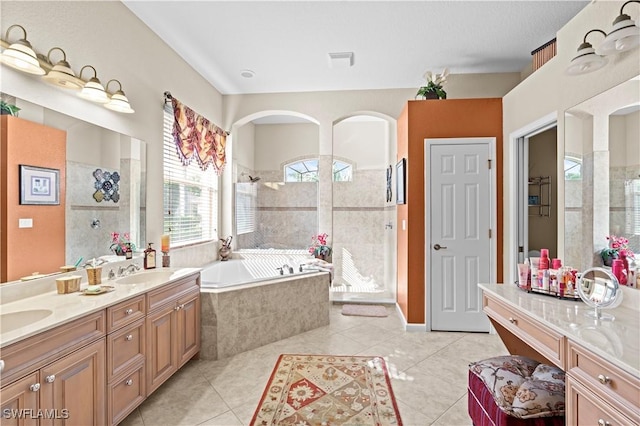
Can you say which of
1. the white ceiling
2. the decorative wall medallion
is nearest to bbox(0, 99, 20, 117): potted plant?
the decorative wall medallion

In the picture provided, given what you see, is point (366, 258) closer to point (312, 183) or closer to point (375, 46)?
point (312, 183)

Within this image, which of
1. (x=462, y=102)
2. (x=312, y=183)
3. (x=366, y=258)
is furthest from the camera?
(x=312, y=183)

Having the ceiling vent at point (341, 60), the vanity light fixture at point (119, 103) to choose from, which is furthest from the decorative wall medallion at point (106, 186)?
the ceiling vent at point (341, 60)

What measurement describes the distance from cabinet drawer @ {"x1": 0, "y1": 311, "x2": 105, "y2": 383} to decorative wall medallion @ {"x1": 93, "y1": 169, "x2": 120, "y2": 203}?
3.31ft

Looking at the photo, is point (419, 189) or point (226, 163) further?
point (226, 163)

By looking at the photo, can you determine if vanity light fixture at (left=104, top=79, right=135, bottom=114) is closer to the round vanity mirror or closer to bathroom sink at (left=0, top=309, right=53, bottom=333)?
bathroom sink at (left=0, top=309, right=53, bottom=333)

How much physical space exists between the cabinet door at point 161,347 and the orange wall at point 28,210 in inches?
27.2

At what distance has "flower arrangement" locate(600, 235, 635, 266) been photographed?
1.72 m

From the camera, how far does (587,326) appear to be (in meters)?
1.40

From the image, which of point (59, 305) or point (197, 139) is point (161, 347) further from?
point (197, 139)

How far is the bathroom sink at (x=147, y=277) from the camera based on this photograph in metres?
2.33

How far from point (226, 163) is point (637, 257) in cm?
432

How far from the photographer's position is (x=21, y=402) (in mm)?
1240

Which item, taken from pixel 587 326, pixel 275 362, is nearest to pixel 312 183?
pixel 275 362
